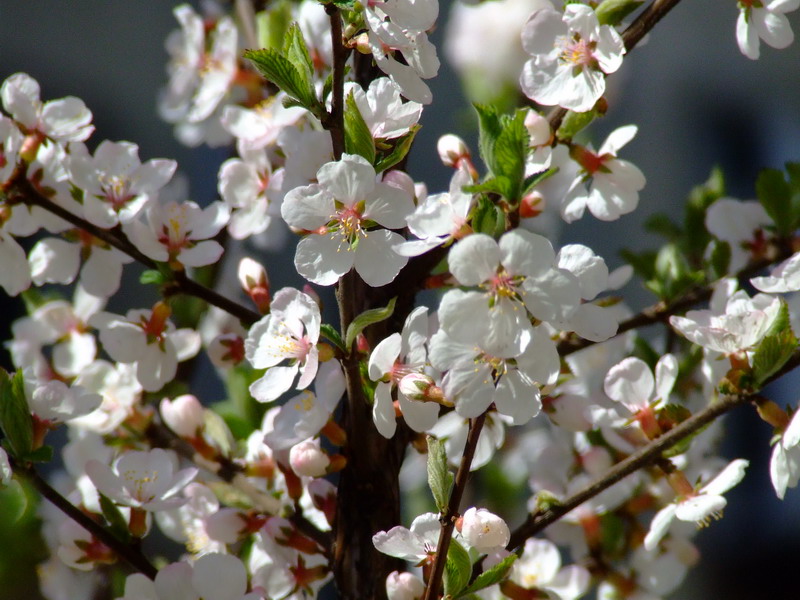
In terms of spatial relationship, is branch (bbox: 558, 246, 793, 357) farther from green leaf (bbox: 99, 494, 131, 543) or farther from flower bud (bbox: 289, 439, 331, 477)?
green leaf (bbox: 99, 494, 131, 543)

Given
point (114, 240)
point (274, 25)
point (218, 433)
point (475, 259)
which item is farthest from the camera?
point (274, 25)

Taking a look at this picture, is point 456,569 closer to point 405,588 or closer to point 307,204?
point 405,588

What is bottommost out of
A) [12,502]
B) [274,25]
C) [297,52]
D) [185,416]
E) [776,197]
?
[12,502]

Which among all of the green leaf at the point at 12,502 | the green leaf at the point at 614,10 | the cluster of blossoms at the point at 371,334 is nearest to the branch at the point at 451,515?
the cluster of blossoms at the point at 371,334

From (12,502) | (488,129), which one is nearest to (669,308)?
(488,129)

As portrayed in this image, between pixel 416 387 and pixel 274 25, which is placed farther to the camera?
pixel 274 25

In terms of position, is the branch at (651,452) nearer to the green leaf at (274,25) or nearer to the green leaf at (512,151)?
the green leaf at (512,151)

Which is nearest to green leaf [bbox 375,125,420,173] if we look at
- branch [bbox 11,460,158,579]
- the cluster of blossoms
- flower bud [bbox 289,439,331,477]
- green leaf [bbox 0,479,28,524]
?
the cluster of blossoms
